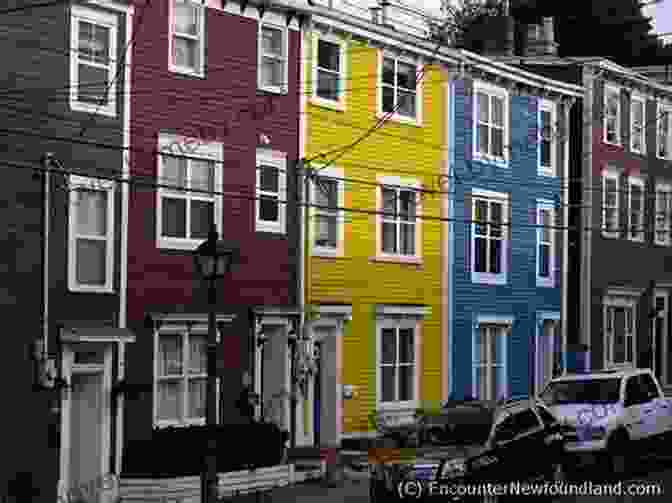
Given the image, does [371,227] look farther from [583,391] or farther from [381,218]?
[583,391]

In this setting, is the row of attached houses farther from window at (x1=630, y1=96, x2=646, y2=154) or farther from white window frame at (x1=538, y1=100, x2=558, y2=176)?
window at (x1=630, y1=96, x2=646, y2=154)

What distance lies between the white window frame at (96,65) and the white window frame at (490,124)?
1259 cm

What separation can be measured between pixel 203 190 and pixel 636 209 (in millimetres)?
20597

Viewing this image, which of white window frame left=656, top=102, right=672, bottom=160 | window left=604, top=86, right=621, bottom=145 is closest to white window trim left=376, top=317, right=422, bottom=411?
window left=604, top=86, right=621, bottom=145

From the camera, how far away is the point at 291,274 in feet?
94.0

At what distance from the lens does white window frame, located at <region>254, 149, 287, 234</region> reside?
27.8m

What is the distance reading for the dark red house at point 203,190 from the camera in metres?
25.1

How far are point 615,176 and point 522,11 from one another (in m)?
21.1

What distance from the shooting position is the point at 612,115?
1620 inches

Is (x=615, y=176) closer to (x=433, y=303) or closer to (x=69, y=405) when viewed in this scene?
(x=433, y=303)

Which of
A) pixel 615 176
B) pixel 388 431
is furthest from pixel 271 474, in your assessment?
pixel 615 176

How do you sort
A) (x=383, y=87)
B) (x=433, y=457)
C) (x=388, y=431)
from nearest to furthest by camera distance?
(x=433, y=457)
(x=388, y=431)
(x=383, y=87)

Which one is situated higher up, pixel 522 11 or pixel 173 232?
pixel 522 11

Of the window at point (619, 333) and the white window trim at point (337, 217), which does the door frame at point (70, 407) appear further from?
the window at point (619, 333)
